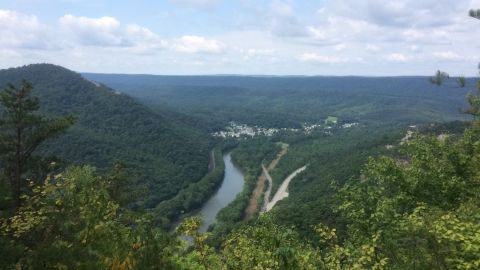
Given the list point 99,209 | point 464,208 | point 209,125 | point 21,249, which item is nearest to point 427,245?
point 464,208

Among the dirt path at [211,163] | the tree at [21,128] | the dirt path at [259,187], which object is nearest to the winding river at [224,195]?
the dirt path at [211,163]

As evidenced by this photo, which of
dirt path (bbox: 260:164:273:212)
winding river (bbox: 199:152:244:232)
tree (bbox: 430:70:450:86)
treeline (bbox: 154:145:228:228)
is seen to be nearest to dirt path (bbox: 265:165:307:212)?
dirt path (bbox: 260:164:273:212)

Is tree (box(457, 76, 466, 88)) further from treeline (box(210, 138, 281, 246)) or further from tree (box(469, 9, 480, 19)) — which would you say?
treeline (box(210, 138, 281, 246))

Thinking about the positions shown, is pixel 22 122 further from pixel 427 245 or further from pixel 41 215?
pixel 427 245

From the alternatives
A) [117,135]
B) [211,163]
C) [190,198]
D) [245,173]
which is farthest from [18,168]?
[211,163]

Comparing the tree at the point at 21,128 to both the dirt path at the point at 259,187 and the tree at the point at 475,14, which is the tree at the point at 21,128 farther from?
the dirt path at the point at 259,187
